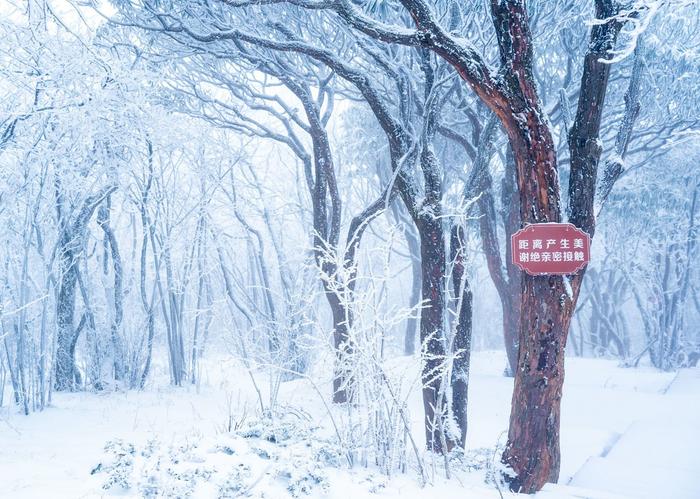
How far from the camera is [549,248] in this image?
3.82 m

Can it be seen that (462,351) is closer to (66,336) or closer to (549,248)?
(549,248)

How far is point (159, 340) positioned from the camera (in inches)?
562

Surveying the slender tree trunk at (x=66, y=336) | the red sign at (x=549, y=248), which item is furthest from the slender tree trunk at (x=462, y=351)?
the slender tree trunk at (x=66, y=336)

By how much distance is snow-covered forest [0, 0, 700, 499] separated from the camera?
3.88 m

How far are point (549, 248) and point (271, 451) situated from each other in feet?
7.43

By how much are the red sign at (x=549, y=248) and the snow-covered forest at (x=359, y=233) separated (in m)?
0.02

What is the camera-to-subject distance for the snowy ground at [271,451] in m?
3.38

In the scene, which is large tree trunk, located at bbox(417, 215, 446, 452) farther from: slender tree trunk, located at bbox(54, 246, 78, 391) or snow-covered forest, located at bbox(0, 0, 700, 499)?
slender tree trunk, located at bbox(54, 246, 78, 391)

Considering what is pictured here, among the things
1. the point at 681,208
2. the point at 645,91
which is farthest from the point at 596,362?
the point at 645,91

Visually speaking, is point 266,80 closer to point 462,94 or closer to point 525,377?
point 462,94

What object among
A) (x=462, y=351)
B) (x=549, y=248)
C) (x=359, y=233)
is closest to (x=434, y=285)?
(x=462, y=351)

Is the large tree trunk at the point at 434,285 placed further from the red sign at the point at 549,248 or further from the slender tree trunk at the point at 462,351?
the red sign at the point at 549,248

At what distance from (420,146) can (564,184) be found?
21.0 feet

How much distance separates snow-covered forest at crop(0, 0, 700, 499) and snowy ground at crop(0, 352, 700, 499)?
1.1 inches
